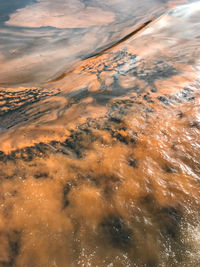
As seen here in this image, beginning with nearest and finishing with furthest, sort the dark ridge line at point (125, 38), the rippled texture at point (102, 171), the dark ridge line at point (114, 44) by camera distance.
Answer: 1. the rippled texture at point (102, 171)
2. the dark ridge line at point (114, 44)
3. the dark ridge line at point (125, 38)

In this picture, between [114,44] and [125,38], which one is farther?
[125,38]

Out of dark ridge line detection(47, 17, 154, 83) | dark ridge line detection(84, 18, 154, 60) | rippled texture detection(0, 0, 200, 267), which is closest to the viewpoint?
rippled texture detection(0, 0, 200, 267)

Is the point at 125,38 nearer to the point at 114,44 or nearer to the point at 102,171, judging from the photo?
the point at 114,44

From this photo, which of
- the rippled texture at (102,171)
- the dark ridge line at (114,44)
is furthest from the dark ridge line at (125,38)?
the rippled texture at (102,171)

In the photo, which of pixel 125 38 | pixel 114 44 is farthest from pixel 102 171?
pixel 125 38

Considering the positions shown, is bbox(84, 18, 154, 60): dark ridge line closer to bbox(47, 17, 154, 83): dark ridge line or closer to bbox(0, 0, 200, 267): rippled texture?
bbox(47, 17, 154, 83): dark ridge line

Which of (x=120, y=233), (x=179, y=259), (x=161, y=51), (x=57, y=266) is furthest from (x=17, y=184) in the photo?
(x=161, y=51)

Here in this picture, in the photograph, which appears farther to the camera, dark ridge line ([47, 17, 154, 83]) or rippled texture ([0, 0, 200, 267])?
dark ridge line ([47, 17, 154, 83])

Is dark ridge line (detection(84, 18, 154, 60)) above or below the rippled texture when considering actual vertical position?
above

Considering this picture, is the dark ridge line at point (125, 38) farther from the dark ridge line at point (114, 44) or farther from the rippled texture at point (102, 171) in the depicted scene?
the rippled texture at point (102, 171)

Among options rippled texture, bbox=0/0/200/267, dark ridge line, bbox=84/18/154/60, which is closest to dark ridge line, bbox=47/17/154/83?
dark ridge line, bbox=84/18/154/60
